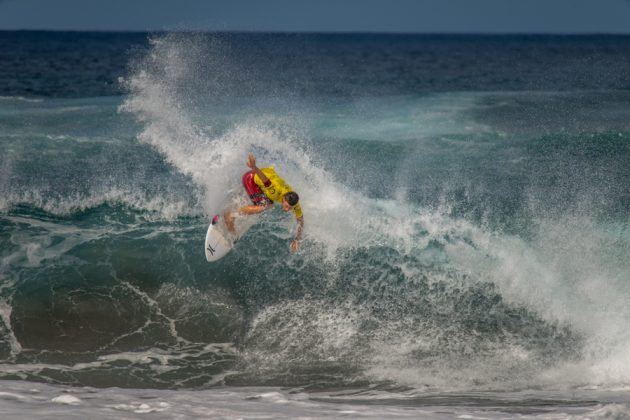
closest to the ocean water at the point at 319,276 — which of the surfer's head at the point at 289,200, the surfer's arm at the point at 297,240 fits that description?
the surfer's arm at the point at 297,240

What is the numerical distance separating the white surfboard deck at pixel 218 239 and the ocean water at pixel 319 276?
1.93 ft

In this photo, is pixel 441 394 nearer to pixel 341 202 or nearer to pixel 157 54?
pixel 341 202

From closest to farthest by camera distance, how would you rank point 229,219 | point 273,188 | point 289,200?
point 289,200 → point 273,188 → point 229,219

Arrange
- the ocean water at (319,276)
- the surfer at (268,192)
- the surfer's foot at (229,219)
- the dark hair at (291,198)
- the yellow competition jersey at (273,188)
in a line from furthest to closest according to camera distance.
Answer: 1. the surfer's foot at (229,219)
2. the yellow competition jersey at (273,188)
3. the surfer at (268,192)
4. the dark hair at (291,198)
5. the ocean water at (319,276)

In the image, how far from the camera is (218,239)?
11.5 meters

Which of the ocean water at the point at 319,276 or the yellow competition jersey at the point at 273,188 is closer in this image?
the ocean water at the point at 319,276

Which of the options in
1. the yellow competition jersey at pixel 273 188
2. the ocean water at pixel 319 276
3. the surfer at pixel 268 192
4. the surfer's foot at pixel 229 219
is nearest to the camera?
the ocean water at pixel 319 276

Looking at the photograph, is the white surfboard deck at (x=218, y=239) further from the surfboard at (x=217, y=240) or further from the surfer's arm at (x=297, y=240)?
the surfer's arm at (x=297, y=240)

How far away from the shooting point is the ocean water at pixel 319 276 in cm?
894

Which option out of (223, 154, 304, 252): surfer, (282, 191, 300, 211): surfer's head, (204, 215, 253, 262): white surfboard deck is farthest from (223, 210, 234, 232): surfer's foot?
(282, 191, 300, 211): surfer's head

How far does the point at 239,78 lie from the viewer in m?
32.7

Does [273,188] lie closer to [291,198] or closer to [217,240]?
[291,198]

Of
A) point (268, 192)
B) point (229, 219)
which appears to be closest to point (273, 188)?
point (268, 192)

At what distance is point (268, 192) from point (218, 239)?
1457 millimetres
